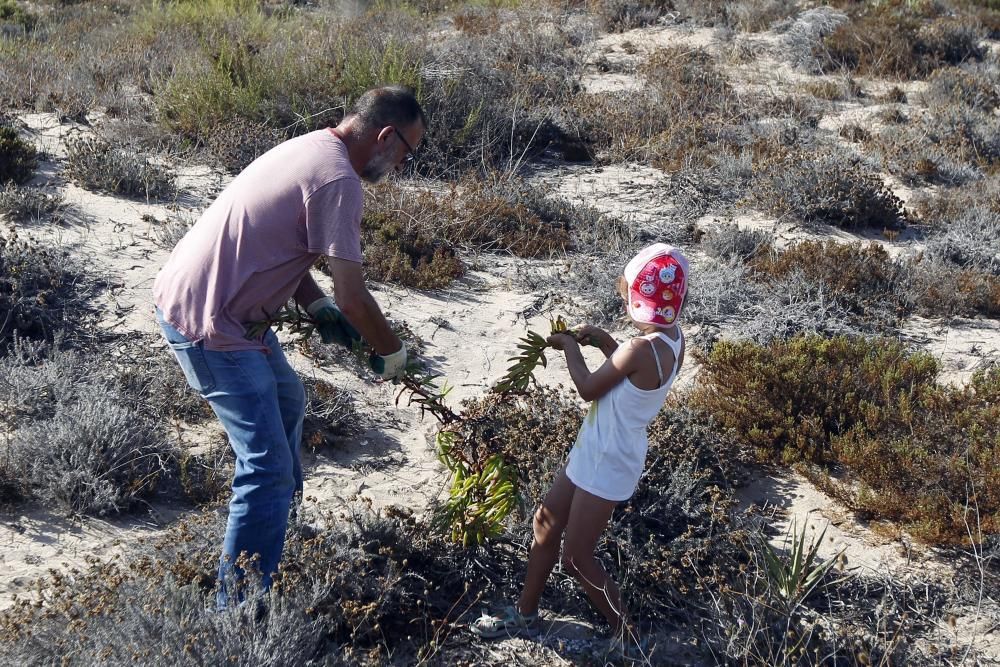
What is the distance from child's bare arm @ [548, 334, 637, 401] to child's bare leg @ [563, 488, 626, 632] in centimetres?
39

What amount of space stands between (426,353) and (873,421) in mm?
2767

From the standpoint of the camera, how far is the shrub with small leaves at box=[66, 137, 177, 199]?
23.6 feet

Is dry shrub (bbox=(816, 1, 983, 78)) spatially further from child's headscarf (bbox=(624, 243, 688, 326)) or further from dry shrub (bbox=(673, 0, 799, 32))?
child's headscarf (bbox=(624, 243, 688, 326))

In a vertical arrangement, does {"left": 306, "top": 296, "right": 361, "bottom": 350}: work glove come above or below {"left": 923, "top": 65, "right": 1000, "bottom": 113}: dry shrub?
above

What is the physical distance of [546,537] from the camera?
3.39 m

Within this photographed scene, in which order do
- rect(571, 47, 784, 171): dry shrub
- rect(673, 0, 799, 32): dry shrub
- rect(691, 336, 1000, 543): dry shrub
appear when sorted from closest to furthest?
rect(691, 336, 1000, 543): dry shrub < rect(571, 47, 784, 171): dry shrub < rect(673, 0, 799, 32): dry shrub

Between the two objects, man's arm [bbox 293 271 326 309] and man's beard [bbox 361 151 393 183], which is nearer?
man's beard [bbox 361 151 393 183]

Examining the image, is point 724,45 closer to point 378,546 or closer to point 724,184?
point 724,184

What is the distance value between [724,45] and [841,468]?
9.16 meters

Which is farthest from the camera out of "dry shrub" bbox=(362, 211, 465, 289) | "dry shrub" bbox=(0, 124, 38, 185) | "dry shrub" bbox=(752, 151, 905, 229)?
"dry shrub" bbox=(752, 151, 905, 229)

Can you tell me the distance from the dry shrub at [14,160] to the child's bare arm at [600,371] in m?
5.72

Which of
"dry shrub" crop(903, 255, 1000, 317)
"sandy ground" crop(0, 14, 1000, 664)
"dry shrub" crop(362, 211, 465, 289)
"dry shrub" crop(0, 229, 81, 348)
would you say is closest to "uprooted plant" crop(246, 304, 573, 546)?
"sandy ground" crop(0, 14, 1000, 664)

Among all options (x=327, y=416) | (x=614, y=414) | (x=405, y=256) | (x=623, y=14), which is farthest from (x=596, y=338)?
(x=623, y=14)

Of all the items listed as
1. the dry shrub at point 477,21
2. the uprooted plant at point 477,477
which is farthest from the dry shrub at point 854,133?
the uprooted plant at point 477,477
